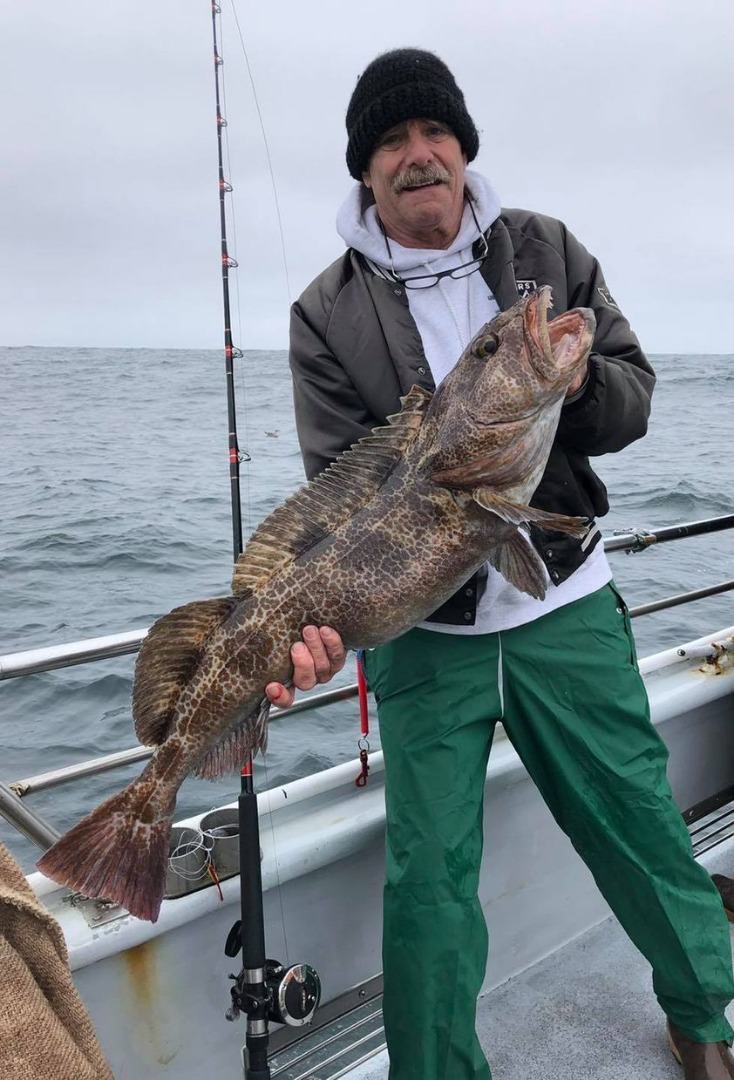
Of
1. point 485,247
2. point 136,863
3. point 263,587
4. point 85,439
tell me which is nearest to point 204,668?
point 263,587

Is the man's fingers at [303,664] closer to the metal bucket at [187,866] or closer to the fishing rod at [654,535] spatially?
the metal bucket at [187,866]

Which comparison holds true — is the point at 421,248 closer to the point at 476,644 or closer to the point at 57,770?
the point at 476,644

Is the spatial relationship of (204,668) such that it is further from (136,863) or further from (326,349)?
(326,349)

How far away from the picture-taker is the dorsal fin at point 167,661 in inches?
89.7

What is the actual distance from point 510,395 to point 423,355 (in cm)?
44

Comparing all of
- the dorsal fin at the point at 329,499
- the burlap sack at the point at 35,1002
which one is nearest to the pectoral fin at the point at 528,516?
the dorsal fin at the point at 329,499

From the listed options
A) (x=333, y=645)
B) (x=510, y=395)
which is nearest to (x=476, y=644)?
(x=333, y=645)

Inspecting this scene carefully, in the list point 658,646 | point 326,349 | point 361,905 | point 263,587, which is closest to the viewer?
point 263,587

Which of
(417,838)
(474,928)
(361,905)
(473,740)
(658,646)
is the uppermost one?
(473,740)

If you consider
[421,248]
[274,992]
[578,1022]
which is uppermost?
[421,248]

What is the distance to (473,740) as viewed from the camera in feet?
8.43

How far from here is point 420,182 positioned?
8.63 ft

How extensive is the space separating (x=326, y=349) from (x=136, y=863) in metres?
1.54

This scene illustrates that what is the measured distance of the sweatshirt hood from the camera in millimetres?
2709
